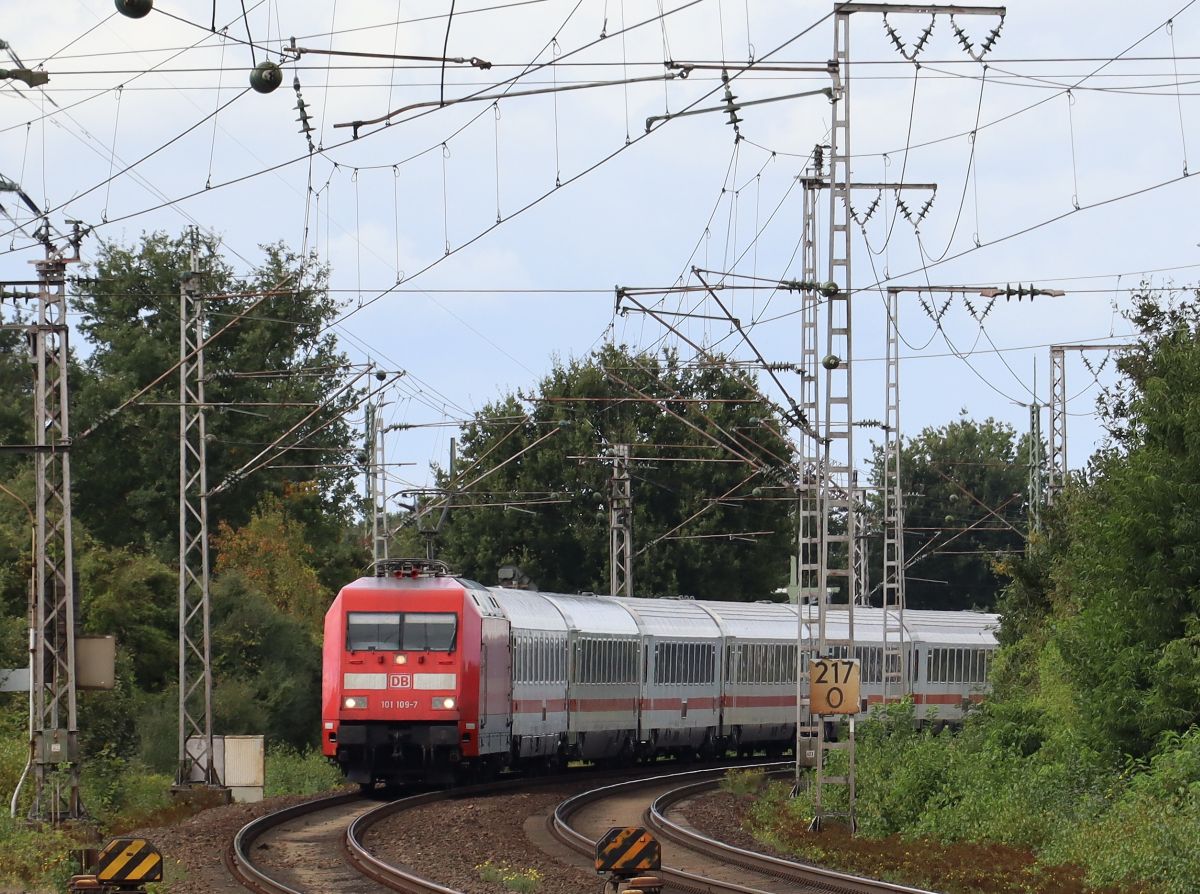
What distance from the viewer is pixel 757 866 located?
1992 centimetres

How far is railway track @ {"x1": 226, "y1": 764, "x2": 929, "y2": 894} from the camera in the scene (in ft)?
58.7

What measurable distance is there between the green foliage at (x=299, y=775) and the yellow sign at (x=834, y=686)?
13.3 meters

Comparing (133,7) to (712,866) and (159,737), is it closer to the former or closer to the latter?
(712,866)

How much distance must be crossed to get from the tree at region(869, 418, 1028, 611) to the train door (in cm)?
6289

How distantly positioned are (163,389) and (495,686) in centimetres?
3006

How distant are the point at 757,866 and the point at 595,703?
1826 centimetres

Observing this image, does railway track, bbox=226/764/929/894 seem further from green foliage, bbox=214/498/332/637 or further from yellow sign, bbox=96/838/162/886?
green foliage, bbox=214/498/332/637

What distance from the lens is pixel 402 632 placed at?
2958 cm

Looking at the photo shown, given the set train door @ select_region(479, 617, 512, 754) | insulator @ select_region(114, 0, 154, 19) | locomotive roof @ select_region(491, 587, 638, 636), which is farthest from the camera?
locomotive roof @ select_region(491, 587, 638, 636)

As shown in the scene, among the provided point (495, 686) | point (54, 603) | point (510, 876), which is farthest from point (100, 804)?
point (510, 876)

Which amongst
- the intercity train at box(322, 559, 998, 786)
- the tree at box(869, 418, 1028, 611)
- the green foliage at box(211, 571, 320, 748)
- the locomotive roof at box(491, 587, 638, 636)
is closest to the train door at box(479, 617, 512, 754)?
the intercity train at box(322, 559, 998, 786)

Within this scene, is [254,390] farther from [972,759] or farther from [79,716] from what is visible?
[972,759]

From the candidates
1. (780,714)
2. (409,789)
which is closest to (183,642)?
(409,789)

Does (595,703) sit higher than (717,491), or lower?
lower
